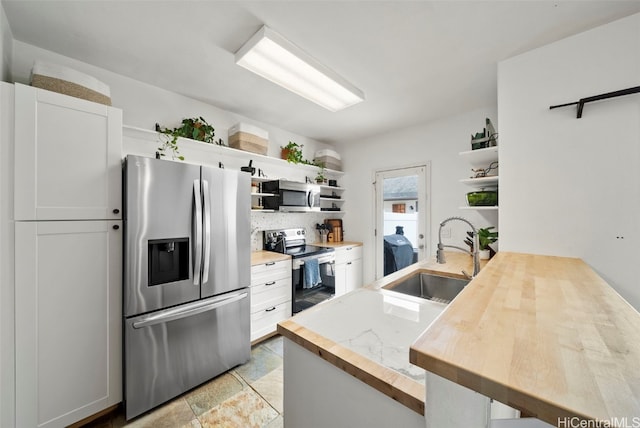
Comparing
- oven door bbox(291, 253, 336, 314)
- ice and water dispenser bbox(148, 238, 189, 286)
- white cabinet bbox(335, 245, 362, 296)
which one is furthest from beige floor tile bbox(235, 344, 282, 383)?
white cabinet bbox(335, 245, 362, 296)

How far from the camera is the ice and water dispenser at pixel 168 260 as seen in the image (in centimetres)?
175

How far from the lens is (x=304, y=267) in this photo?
293 centimetres

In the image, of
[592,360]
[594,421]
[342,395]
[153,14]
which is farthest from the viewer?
[153,14]

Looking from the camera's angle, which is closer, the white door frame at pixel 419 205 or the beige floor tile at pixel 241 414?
the beige floor tile at pixel 241 414

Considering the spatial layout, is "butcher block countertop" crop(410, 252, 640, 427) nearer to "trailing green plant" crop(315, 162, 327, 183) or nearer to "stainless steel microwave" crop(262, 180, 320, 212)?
"stainless steel microwave" crop(262, 180, 320, 212)

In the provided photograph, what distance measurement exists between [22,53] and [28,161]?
993 millimetres

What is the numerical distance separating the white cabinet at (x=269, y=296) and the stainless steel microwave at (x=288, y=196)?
0.74 m

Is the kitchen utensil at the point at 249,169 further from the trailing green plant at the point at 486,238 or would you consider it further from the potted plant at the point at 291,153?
the trailing green plant at the point at 486,238

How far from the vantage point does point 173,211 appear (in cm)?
179

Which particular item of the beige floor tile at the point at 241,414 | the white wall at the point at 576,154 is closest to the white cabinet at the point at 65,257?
the beige floor tile at the point at 241,414

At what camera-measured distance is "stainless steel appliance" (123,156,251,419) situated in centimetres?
164

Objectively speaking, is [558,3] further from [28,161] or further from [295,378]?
[28,161]

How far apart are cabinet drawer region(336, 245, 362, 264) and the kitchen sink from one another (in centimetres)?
162

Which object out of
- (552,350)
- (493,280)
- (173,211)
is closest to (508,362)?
(552,350)
